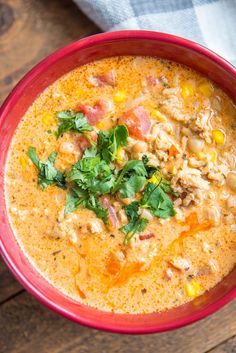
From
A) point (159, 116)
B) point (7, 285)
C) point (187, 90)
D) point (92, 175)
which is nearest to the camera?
point (92, 175)

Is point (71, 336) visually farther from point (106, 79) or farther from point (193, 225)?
point (106, 79)

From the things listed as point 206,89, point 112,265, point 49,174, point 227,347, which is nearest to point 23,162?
point 49,174

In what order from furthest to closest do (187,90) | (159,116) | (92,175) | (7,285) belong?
(7,285), (187,90), (159,116), (92,175)

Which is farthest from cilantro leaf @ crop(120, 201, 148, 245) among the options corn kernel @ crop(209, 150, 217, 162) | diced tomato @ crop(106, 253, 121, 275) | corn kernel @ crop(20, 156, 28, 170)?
corn kernel @ crop(20, 156, 28, 170)

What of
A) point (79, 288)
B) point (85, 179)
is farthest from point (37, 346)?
point (85, 179)

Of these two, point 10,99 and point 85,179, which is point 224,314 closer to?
point 85,179
